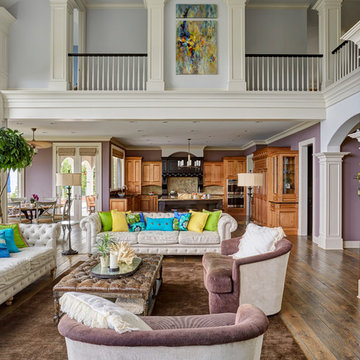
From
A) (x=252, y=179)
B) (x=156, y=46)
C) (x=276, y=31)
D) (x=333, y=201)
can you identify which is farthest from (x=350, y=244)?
(x=156, y=46)

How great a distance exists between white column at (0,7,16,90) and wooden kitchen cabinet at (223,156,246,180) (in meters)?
8.47

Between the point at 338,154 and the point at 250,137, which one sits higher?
the point at 250,137

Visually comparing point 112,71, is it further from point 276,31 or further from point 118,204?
point 118,204

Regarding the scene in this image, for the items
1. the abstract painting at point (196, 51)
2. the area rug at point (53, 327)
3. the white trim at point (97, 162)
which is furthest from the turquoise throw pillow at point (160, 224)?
the white trim at point (97, 162)

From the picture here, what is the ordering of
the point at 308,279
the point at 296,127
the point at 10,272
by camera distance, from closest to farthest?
the point at 10,272 < the point at 308,279 < the point at 296,127

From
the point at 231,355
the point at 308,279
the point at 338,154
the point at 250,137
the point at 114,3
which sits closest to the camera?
the point at 231,355

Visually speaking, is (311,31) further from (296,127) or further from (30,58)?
(30,58)

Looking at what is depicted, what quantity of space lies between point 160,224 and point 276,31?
17.8 feet

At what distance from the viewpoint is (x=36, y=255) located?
3.77m

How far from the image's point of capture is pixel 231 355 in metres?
1.37

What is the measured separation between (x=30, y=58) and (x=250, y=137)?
6.57 m

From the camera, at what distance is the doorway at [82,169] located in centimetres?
988

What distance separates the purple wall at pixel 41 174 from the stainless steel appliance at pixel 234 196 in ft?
22.5

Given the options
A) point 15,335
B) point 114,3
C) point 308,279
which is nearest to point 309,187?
point 308,279
